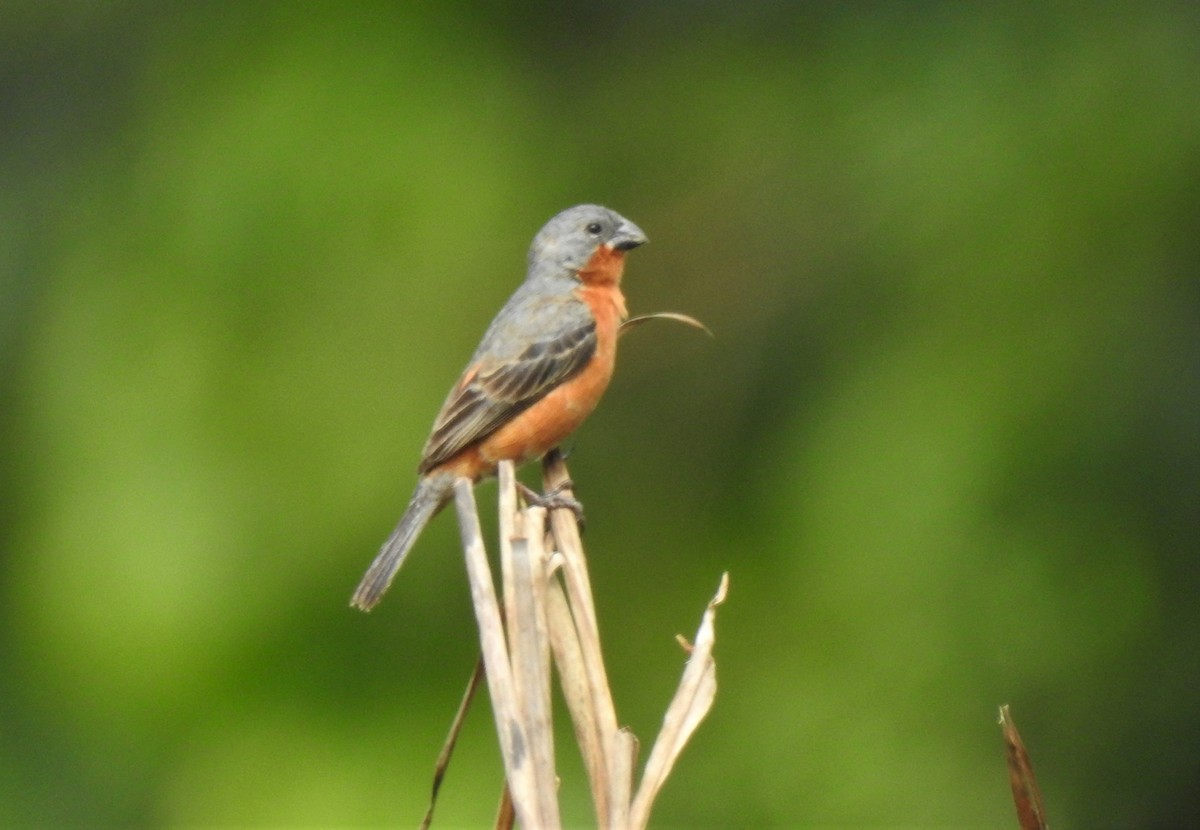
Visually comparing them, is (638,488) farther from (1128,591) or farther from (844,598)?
(1128,591)

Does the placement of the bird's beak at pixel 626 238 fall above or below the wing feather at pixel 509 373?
above

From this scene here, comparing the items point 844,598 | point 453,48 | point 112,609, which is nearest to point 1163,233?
point 844,598

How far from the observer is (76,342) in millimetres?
6770

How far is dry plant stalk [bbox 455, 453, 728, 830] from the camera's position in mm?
2520

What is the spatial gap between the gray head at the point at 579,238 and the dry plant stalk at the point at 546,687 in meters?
2.39

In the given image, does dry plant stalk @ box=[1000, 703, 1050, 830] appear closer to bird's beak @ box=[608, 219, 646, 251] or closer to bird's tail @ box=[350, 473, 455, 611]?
bird's tail @ box=[350, 473, 455, 611]

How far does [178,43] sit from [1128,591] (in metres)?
4.87

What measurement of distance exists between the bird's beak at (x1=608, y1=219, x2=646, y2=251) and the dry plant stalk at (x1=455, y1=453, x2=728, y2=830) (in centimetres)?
242

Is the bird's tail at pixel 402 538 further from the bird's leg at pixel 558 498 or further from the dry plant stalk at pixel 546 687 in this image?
the dry plant stalk at pixel 546 687

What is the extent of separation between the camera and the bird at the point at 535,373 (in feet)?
15.3

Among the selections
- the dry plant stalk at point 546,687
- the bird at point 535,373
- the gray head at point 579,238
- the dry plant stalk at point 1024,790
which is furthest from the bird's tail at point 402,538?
the dry plant stalk at point 1024,790

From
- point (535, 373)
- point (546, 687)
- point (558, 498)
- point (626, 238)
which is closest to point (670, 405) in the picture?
point (626, 238)

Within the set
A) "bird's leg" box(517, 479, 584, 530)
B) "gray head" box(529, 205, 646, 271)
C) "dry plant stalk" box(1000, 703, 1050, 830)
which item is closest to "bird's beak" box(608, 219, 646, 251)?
"gray head" box(529, 205, 646, 271)

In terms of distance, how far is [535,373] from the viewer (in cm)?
482
